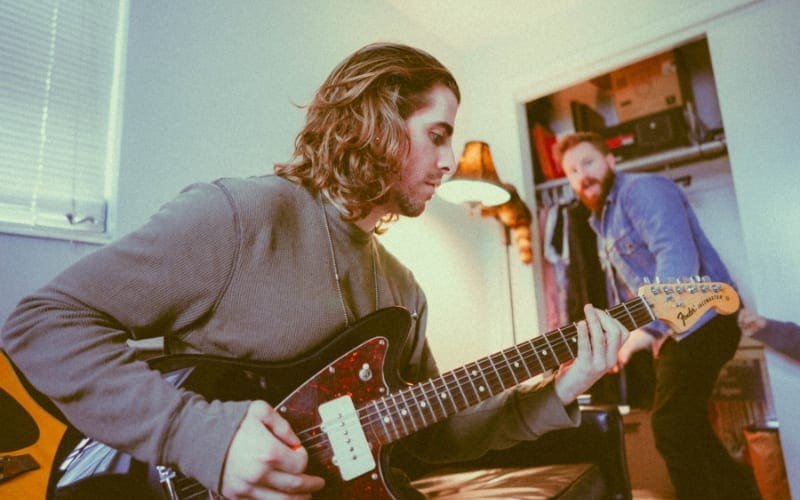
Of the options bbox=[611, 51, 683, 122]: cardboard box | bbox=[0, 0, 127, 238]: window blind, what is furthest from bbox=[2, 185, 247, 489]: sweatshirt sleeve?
bbox=[611, 51, 683, 122]: cardboard box

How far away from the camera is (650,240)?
7.08ft

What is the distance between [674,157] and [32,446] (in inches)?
106

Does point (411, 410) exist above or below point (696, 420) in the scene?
above


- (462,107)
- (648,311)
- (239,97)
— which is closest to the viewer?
(648,311)

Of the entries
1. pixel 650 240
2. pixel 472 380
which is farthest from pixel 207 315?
pixel 650 240

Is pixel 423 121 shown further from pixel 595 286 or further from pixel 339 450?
pixel 595 286

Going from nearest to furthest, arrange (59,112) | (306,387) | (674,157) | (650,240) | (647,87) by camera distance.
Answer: (306,387) < (59,112) < (650,240) < (674,157) < (647,87)

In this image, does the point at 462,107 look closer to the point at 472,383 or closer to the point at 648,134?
the point at 648,134

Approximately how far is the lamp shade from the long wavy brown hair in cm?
79

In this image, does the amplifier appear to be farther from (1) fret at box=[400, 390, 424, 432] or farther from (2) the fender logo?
(1) fret at box=[400, 390, 424, 432]

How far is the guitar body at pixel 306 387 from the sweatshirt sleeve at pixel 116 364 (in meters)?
0.06

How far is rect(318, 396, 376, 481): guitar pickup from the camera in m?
0.77

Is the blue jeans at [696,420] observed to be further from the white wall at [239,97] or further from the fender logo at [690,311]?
the fender logo at [690,311]

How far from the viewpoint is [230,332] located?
865 millimetres
